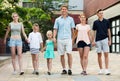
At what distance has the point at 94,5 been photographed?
169 feet

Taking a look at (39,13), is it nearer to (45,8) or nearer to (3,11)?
(45,8)

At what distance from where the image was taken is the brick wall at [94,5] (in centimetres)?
4188

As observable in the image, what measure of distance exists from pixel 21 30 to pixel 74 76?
235 cm

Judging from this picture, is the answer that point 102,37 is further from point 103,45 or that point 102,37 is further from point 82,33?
point 82,33

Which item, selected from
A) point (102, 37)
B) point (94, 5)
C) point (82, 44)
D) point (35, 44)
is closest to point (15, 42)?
point (35, 44)

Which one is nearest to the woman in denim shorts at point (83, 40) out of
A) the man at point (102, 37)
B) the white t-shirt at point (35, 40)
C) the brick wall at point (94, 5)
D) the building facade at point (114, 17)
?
the man at point (102, 37)

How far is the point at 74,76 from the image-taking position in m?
12.8

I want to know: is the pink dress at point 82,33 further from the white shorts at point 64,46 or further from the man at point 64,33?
the white shorts at point 64,46

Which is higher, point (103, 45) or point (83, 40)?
point (83, 40)

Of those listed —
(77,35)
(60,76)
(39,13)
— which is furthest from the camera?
(39,13)

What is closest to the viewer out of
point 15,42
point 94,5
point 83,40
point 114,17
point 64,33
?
point 64,33

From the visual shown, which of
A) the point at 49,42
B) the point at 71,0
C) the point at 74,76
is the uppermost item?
the point at 71,0

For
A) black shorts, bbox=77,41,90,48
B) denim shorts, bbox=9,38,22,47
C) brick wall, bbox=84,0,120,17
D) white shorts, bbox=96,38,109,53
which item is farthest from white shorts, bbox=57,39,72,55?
brick wall, bbox=84,0,120,17

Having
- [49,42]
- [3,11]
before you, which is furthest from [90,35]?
[3,11]
